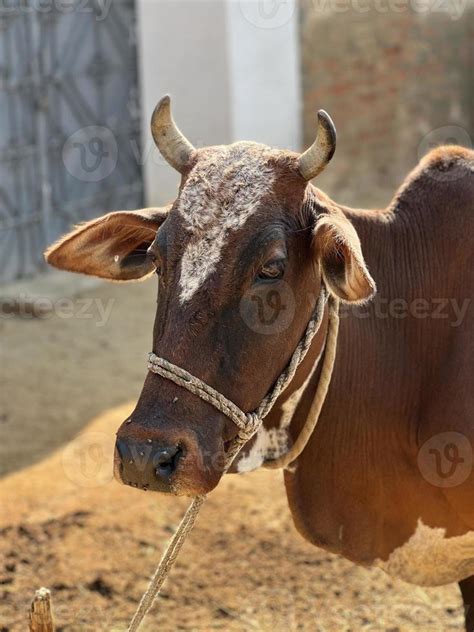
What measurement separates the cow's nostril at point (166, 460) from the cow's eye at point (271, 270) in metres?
0.61

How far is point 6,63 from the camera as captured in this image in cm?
1002

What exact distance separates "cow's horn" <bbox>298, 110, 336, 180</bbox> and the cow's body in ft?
1.94

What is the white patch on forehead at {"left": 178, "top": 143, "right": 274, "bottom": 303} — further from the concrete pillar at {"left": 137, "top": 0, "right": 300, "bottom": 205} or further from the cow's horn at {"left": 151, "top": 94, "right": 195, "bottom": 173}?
the concrete pillar at {"left": 137, "top": 0, "right": 300, "bottom": 205}

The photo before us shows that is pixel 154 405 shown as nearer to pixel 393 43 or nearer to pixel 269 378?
pixel 269 378

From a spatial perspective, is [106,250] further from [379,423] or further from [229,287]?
[379,423]

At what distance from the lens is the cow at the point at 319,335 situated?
3.26 meters

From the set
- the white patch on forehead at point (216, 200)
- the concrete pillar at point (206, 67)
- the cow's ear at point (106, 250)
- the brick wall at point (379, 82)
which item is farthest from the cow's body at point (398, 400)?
the brick wall at point (379, 82)

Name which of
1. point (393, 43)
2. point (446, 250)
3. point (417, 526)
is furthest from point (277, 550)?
point (393, 43)

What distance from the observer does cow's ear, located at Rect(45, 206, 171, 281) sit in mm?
3881

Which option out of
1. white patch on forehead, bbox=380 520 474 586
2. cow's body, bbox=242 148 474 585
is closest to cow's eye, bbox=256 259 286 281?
cow's body, bbox=242 148 474 585

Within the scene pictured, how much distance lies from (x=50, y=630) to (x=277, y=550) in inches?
81.3

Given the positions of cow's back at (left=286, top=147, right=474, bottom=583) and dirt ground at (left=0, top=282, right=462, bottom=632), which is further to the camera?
dirt ground at (left=0, top=282, right=462, bottom=632)

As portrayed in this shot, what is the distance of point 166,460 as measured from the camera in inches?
122

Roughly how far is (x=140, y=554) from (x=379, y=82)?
8683 millimetres
